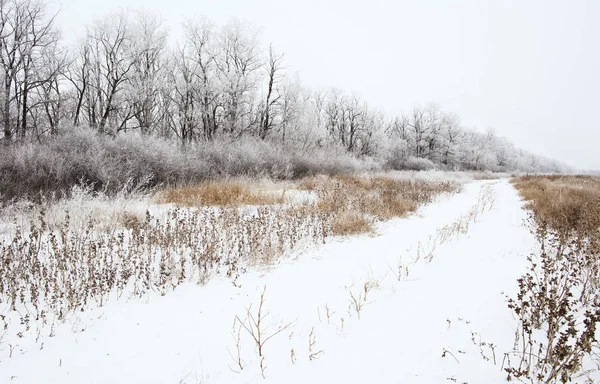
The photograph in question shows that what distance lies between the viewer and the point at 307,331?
266 centimetres

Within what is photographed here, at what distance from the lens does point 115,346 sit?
2.48 metres

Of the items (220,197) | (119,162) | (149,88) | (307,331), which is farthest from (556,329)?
(149,88)

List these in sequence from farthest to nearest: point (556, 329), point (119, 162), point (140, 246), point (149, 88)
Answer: point (149, 88) → point (119, 162) → point (140, 246) → point (556, 329)

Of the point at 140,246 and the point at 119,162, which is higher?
the point at 119,162

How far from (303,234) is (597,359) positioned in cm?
464

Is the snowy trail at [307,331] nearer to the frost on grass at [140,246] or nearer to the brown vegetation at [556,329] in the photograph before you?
the brown vegetation at [556,329]

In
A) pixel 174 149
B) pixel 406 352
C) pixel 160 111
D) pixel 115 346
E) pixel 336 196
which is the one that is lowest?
pixel 115 346

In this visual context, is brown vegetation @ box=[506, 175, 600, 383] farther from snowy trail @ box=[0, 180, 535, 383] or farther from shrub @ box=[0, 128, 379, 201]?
shrub @ box=[0, 128, 379, 201]

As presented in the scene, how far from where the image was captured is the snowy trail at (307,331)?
2113mm

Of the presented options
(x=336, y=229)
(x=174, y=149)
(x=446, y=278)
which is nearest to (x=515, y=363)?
(x=446, y=278)

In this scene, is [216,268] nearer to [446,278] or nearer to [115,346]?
[115,346]

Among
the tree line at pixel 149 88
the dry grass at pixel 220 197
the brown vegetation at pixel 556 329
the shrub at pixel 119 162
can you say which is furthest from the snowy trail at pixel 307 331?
the tree line at pixel 149 88

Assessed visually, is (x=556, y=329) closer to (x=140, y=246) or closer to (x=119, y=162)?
(x=140, y=246)

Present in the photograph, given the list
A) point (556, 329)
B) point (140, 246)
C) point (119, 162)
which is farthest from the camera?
point (119, 162)
